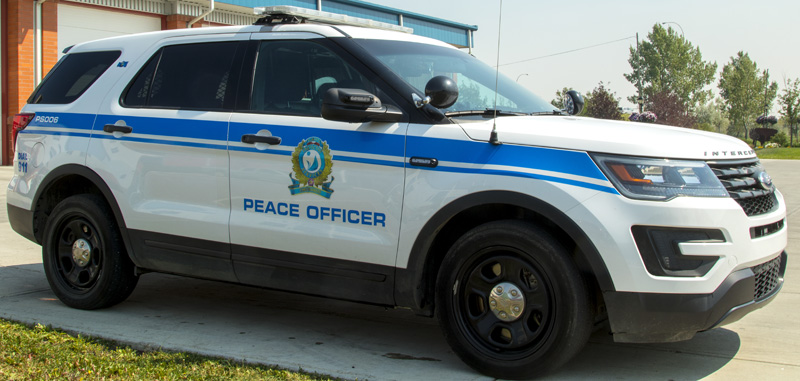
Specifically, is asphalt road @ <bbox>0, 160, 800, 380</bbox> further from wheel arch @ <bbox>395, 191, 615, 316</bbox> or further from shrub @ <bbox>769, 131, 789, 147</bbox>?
shrub @ <bbox>769, 131, 789, 147</bbox>

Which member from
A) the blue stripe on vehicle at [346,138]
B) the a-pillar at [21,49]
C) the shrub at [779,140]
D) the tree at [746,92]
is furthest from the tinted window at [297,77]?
the tree at [746,92]

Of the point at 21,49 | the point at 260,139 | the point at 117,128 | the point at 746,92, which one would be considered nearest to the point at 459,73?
the point at 260,139

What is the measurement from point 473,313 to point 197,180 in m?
1.91

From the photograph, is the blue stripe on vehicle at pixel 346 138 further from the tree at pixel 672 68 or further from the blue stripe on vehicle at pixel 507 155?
the tree at pixel 672 68

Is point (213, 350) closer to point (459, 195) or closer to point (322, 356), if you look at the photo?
point (322, 356)

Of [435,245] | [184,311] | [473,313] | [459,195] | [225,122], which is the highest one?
[225,122]

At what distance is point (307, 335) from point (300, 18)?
78.0 inches

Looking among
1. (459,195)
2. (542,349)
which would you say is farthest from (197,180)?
(542,349)

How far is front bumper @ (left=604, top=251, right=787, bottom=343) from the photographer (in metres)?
3.65

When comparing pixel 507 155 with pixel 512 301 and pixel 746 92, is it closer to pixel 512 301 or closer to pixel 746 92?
pixel 512 301

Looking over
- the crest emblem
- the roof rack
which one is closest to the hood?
the crest emblem

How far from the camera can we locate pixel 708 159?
12.4ft

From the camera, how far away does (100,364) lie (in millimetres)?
4090

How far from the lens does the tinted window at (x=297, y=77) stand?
4.57 m
